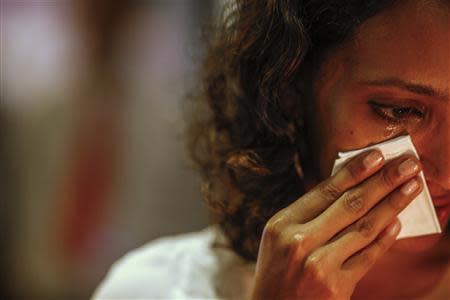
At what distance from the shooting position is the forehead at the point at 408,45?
114 cm

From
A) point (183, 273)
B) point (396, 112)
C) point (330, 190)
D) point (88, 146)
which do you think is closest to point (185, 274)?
point (183, 273)

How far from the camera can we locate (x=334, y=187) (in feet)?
3.83

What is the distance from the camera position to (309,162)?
141cm

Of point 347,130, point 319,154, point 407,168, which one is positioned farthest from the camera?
point 319,154

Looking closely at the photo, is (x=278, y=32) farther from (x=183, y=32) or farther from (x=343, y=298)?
(x=183, y=32)

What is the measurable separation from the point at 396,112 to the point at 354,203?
0.18 meters

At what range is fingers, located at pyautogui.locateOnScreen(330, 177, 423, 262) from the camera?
1140 millimetres

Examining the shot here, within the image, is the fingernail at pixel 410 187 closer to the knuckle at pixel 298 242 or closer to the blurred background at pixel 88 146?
the knuckle at pixel 298 242

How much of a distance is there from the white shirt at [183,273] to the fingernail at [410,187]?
0.55 metres

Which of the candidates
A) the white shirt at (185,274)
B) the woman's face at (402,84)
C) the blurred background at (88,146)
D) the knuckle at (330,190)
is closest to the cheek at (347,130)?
the woman's face at (402,84)

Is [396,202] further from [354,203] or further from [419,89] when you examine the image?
[419,89]

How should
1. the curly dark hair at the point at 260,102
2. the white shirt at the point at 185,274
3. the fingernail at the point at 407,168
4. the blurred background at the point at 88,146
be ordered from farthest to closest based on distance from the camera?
the blurred background at the point at 88,146 → the white shirt at the point at 185,274 → the curly dark hair at the point at 260,102 → the fingernail at the point at 407,168

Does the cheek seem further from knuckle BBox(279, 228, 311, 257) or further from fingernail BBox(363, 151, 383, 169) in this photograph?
knuckle BBox(279, 228, 311, 257)

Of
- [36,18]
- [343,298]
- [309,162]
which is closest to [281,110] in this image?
[309,162]
